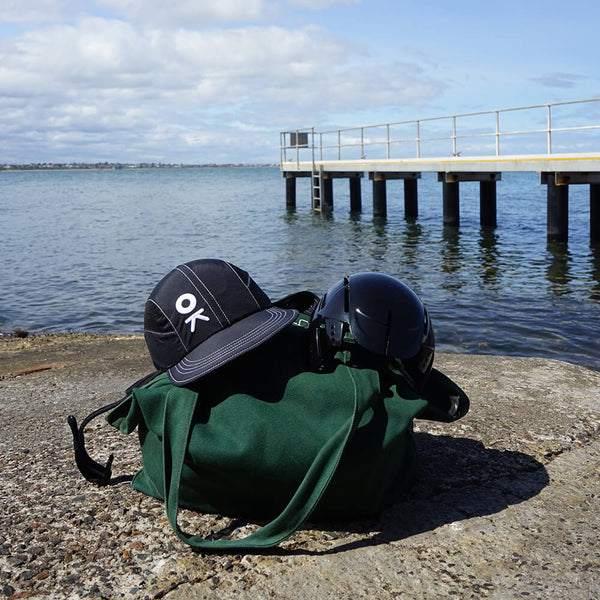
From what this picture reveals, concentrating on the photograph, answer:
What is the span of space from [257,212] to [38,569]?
3489cm

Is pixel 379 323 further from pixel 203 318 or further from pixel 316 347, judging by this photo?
pixel 203 318

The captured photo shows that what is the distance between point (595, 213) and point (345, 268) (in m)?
6.51

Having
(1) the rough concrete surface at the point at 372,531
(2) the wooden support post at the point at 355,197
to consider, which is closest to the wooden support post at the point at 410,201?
(2) the wooden support post at the point at 355,197

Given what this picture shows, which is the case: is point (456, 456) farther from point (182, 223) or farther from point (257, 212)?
point (257, 212)

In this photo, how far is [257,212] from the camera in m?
37.0

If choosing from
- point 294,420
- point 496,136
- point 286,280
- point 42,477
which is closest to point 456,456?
point 294,420

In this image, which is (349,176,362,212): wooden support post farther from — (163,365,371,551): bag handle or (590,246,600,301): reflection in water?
(163,365,371,551): bag handle

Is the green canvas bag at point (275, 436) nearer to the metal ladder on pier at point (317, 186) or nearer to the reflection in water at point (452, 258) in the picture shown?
the reflection in water at point (452, 258)

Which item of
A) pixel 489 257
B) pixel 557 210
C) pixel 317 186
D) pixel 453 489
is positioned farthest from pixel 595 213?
pixel 453 489

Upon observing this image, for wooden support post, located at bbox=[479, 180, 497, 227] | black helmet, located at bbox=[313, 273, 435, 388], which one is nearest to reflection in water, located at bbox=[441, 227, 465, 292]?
wooden support post, located at bbox=[479, 180, 497, 227]

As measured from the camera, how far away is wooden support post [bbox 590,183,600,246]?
17.1m

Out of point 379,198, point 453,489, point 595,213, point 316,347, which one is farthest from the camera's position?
point 379,198

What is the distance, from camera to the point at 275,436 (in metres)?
2.62

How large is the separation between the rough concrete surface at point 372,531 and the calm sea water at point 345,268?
4.80m
